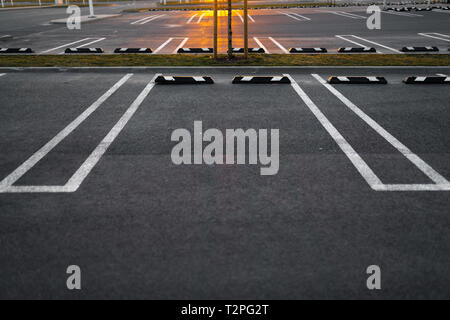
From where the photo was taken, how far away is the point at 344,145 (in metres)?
5.54

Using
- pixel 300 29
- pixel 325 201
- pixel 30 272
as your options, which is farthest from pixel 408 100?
Answer: pixel 300 29

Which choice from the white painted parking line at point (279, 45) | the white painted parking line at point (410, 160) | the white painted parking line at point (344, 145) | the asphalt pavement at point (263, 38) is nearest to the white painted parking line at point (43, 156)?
the white painted parking line at point (344, 145)

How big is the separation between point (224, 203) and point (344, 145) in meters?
2.23

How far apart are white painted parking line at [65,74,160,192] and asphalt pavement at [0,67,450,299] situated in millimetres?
26

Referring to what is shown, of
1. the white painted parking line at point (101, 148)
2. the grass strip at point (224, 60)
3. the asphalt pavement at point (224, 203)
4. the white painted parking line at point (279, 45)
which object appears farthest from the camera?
the white painted parking line at point (279, 45)

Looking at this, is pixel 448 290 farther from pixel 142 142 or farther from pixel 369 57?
pixel 369 57

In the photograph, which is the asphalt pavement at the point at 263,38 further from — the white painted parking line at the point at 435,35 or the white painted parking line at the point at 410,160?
the white painted parking line at the point at 410,160

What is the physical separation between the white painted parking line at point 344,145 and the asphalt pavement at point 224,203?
0.10 ft

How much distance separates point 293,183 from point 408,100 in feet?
13.9

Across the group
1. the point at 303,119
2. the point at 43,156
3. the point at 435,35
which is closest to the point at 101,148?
the point at 43,156

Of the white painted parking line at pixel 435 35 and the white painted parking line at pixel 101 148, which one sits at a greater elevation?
the white painted parking line at pixel 435 35

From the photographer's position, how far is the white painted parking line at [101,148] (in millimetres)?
4520

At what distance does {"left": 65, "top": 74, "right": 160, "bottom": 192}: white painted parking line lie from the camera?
178 inches

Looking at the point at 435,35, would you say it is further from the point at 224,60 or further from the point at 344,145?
the point at 344,145
